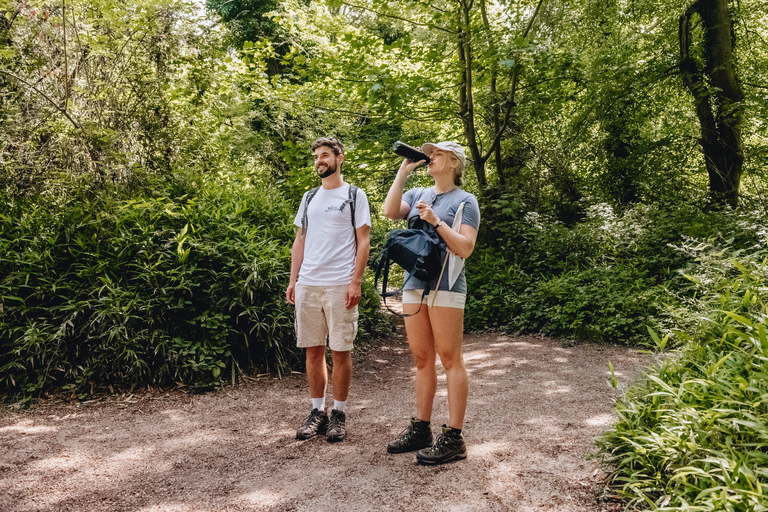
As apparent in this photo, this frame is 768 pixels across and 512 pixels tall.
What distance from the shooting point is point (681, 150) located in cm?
935

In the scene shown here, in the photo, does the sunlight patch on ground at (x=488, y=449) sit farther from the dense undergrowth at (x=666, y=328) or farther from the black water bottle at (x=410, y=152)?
the black water bottle at (x=410, y=152)

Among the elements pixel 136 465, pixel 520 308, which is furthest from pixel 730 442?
pixel 520 308

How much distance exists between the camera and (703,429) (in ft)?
7.23

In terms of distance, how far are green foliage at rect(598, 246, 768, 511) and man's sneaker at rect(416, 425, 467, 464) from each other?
75 centimetres

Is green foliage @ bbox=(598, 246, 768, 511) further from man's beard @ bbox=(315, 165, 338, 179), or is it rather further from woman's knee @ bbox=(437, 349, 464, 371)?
man's beard @ bbox=(315, 165, 338, 179)

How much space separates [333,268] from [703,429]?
2167 mm

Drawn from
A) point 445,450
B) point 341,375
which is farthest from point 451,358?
point 341,375

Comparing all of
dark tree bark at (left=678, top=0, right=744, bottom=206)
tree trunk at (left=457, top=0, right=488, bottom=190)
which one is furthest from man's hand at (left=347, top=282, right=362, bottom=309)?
dark tree bark at (left=678, top=0, right=744, bottom=206)

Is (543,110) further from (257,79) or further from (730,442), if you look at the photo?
(730,442)

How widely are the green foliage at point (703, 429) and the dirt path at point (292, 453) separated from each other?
0.80 ft

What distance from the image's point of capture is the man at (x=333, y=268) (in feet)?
11.0

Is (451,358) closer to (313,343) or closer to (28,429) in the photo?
(313,343)

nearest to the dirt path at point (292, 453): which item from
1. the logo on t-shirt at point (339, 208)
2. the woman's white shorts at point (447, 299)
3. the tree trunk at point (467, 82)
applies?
the woman's white shorts at point (447, 299)

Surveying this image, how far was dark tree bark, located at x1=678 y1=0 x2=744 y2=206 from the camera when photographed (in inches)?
324
